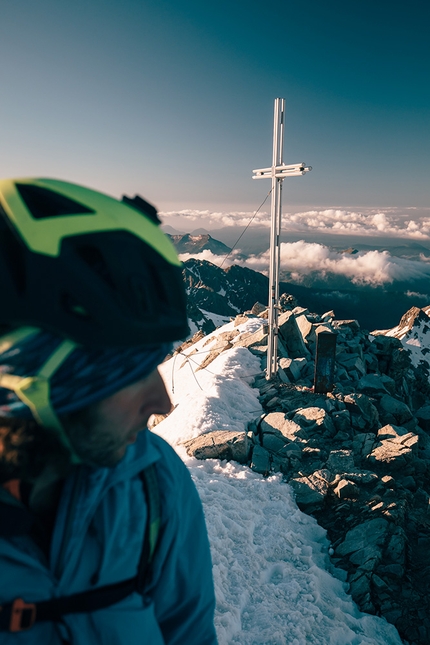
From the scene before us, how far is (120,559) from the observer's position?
56.4 inches

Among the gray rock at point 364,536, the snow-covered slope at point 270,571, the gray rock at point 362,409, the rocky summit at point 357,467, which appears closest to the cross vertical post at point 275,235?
the rocky summit at point 357,467

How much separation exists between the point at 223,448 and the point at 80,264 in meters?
7.02

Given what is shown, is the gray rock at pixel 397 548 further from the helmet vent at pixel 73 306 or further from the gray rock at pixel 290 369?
the gray rock at pixel 290 369

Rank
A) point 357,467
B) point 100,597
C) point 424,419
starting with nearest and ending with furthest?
point 100,597, point 357,467, point 424,419

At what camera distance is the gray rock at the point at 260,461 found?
7.34 metres

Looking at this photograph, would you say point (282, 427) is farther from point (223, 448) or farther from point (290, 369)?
point (290, 369)

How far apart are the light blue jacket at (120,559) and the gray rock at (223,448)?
5.83 metres

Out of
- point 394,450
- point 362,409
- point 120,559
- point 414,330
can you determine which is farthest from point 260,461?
point 414,330

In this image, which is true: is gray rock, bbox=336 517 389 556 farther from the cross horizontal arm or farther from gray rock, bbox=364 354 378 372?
gray rock, bbox=364 354 378 372

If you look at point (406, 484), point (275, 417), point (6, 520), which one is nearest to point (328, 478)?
point (406, 484)

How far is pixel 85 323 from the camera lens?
1.19 m

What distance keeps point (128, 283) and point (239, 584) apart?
5173 mm

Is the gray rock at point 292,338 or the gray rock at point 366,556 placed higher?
the gray rock at point 292,338

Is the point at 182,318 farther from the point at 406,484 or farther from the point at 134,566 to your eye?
the point at 406,484
